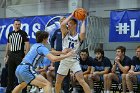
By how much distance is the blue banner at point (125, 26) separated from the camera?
11.0 metres

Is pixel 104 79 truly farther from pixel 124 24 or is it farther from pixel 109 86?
pixel 124 24

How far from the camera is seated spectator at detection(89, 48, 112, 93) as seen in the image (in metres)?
9.88

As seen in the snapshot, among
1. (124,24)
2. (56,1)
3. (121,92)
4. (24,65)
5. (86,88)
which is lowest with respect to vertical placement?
(121,92)

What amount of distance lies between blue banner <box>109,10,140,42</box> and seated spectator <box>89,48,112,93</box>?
1423 millimetres

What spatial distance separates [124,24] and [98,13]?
106 inches

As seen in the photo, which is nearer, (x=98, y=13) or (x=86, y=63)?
(x=86, y=63)

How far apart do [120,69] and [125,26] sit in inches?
81.7

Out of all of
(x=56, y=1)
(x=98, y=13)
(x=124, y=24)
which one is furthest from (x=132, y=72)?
(x=56, y=1)

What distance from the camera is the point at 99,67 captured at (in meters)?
10.1

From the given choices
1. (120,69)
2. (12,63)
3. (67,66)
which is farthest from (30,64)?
(120,69)

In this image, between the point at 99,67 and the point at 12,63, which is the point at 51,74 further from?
the point at 12,63

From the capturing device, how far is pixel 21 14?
1590cm

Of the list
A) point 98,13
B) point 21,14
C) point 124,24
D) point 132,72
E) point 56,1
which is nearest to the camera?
point 132,72

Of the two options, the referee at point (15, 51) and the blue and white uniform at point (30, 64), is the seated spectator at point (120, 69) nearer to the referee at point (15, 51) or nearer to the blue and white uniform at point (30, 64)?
the referee at point (15, 51)
